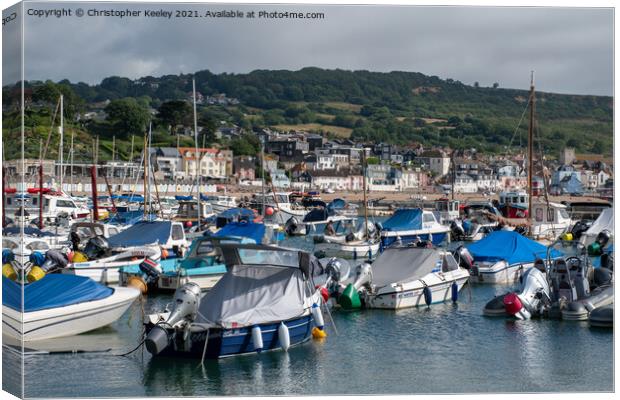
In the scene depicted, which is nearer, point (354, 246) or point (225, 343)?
point (225, 343)

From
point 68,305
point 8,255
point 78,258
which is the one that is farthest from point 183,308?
point 78,258

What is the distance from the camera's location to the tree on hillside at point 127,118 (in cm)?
11511

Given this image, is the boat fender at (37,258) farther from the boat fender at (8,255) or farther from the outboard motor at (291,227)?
the outboard motor at (291,227)

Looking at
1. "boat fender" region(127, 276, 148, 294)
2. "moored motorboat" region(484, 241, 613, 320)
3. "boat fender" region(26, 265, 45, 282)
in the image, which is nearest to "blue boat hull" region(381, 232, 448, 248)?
"boat fender" region(127, 276, 148, 294)

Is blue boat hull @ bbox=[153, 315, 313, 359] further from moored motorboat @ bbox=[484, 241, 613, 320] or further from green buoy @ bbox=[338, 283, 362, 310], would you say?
moored motorboat @ bbox=[484, 241, 613, 320]

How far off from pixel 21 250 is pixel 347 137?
16970 cm

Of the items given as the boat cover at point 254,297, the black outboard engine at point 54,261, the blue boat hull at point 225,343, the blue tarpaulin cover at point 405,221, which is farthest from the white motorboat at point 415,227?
the blue boat hull at point 225,343

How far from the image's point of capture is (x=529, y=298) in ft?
79.0

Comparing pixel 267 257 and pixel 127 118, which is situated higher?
pixel 127 118

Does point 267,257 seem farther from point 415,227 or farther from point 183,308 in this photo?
point 415,227

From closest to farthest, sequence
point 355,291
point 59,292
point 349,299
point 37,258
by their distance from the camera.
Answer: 1. point 59,292
2. point 349,299
3. point 355,291
4. point 37,258

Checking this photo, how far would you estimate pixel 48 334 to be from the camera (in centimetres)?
1919

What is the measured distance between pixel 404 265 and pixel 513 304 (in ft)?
13.5

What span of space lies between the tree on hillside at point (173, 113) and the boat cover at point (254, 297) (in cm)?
9744
